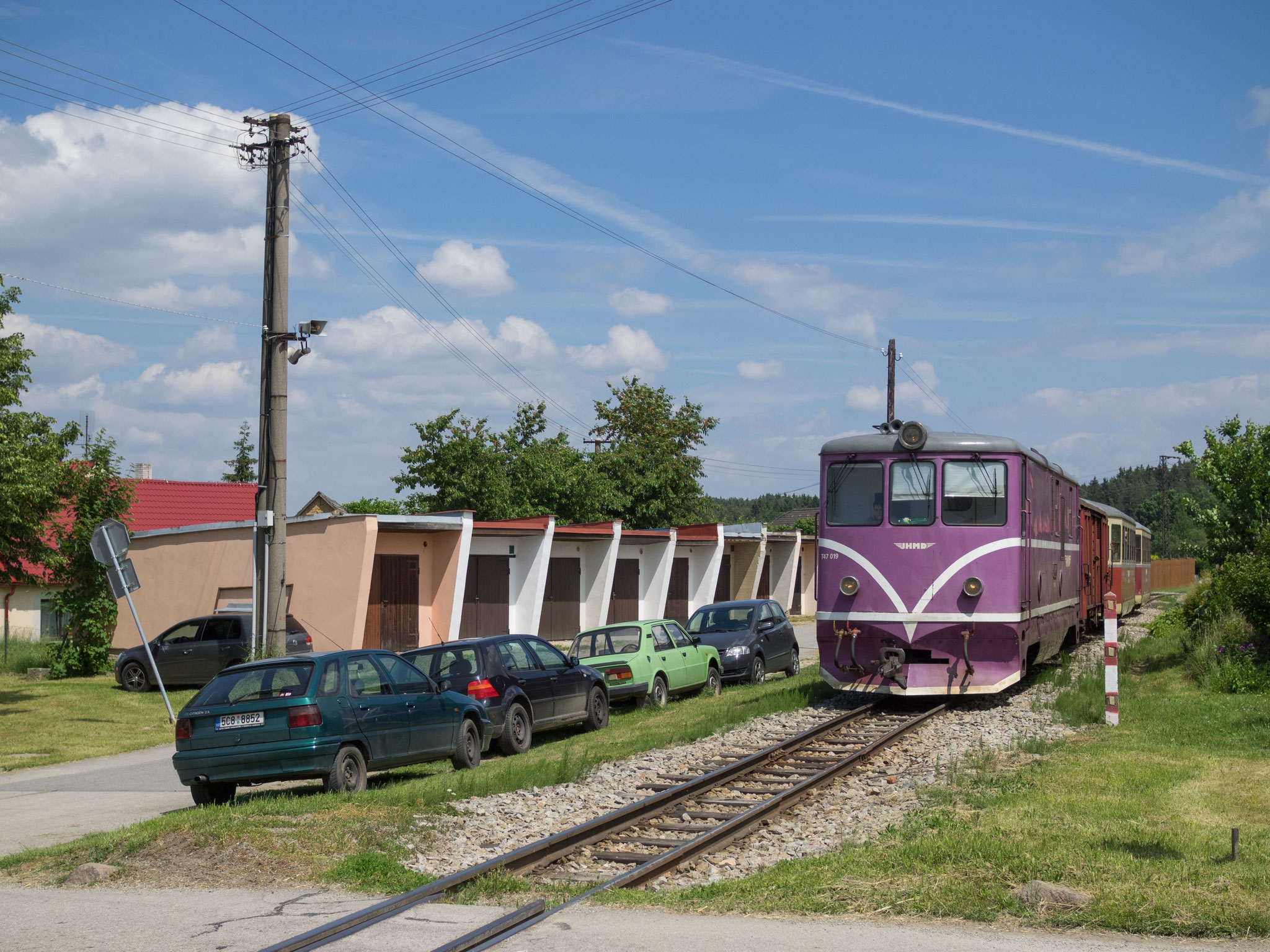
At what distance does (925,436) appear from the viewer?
16547 mm

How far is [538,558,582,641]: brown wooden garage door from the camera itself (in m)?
34.3

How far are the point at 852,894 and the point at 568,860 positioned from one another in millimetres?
2280

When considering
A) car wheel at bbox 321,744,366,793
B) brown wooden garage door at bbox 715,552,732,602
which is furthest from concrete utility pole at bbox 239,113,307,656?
brown wooden garage door at bbox 715,552,732,602

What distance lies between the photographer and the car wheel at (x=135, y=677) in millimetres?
24781

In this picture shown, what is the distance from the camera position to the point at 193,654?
24.8 meters

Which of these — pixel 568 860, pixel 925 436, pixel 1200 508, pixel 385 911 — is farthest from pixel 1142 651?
pixel 385 911


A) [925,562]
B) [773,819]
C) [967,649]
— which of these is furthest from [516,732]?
[967,649]

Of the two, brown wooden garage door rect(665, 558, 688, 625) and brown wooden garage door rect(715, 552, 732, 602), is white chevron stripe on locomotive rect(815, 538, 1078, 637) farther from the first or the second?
brown wooden garage door rect(715, 552, 732, 602)

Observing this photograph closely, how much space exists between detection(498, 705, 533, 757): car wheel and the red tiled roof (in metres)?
26.6

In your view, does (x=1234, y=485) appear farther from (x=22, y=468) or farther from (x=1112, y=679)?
(x=22, y=468)

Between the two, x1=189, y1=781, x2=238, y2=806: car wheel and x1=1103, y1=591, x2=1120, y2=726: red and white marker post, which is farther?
x1=1103, y1=591, x2=1120, y2=726: red and white marker post

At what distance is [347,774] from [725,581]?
3436 cm

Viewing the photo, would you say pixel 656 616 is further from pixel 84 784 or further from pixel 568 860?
pixel 568 860

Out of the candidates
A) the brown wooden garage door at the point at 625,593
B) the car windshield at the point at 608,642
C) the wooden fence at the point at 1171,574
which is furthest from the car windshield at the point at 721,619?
the wooden fence at the point at 1171,574
